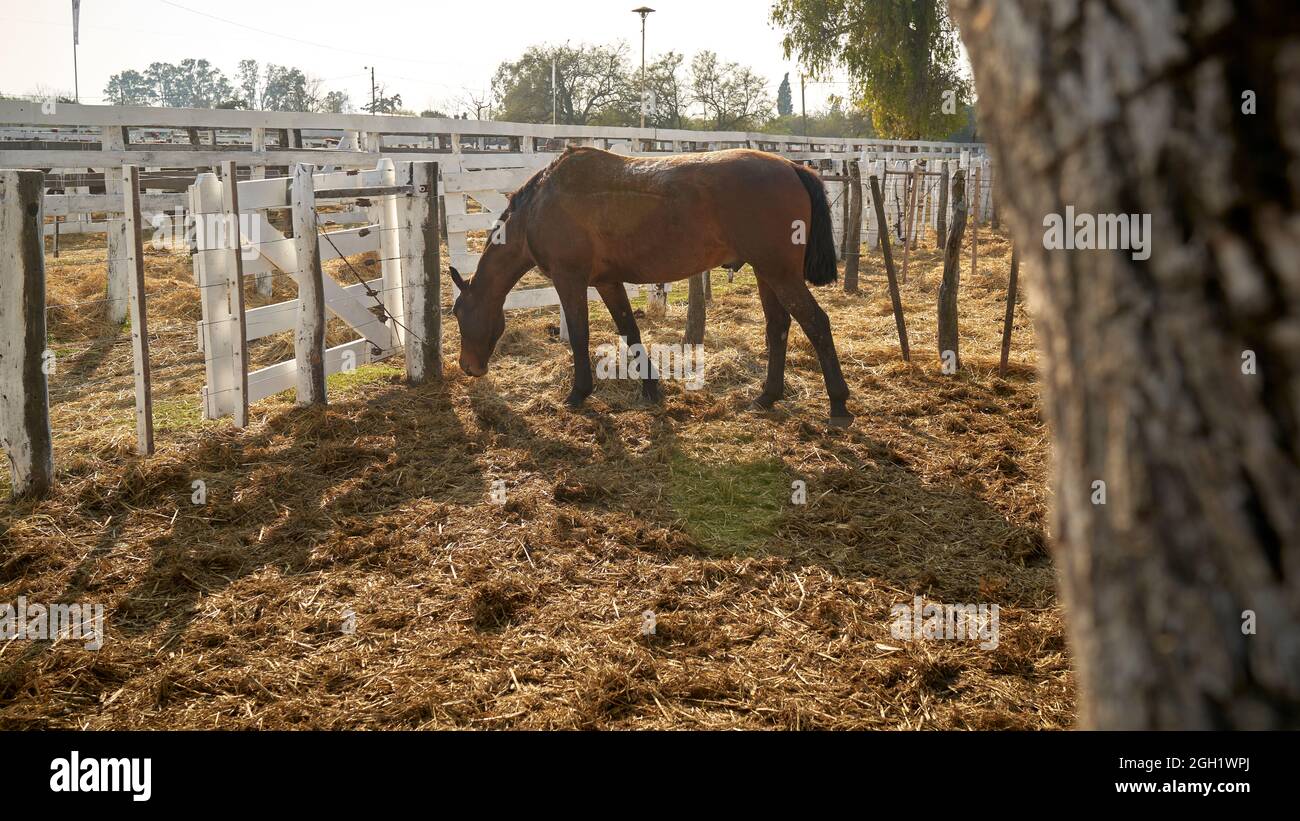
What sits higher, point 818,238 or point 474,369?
point 818,238

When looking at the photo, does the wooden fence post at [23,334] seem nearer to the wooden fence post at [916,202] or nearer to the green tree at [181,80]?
the wooden fence post at [916,202]

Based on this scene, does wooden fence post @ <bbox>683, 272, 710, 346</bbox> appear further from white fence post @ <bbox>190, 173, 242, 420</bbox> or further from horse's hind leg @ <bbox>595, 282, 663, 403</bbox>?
white fence post @ <bbox>190, 173, 242, 420</bbox>

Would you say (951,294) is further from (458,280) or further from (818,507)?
(458,280)

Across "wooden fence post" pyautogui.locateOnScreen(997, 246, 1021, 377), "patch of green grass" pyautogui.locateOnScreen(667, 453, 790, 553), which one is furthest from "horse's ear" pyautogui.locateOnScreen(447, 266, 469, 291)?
"wooden fence post" pyautogui.locateOnScreen(997, 246, 1021, 377)

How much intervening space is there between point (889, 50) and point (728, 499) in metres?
26.2

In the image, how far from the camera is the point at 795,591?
4.24 m

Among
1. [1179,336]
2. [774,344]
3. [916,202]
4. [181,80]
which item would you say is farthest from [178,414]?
[181,80]

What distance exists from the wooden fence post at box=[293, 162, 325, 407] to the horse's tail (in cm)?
375

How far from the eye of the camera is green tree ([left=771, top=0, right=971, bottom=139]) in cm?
2767

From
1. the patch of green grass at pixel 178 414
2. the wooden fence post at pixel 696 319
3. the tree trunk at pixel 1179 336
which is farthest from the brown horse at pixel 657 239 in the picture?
the tree trunk at pixel 1179 336

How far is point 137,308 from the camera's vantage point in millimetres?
5711

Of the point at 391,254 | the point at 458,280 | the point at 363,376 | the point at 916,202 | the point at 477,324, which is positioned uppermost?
the point at 916,202

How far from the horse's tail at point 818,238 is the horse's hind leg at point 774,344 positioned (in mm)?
381

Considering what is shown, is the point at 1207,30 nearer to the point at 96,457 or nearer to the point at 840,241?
the point at 96,457
